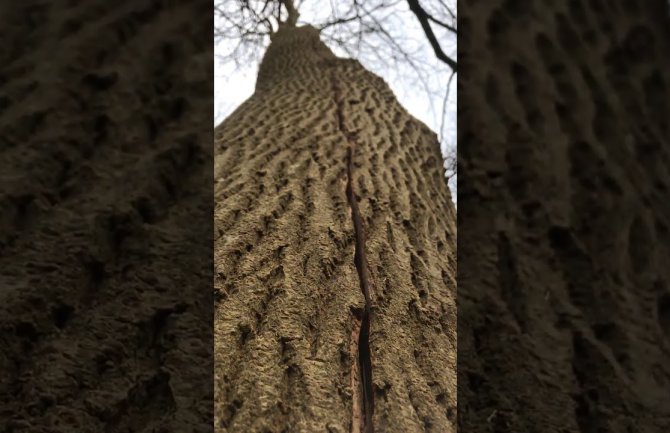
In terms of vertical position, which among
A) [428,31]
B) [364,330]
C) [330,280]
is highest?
[428,31]

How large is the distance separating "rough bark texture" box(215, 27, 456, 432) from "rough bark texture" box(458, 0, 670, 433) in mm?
521

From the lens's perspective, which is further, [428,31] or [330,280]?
[428,31]

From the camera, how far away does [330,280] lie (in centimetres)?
157

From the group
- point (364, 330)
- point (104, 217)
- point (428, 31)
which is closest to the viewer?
point (104, 217)

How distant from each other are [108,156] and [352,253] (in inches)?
37.1

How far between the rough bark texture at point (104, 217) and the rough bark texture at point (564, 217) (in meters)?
0.36

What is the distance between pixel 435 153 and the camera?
9.45 feet

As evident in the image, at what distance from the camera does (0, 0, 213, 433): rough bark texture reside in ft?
2.35

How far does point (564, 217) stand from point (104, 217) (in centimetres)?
59

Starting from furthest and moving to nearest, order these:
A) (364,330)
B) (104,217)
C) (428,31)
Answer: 1. (428,31)
2. (364,330)
3. (104,217)

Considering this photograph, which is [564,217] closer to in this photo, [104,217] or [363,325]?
[104,217]

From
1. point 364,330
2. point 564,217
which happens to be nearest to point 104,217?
point 564,217

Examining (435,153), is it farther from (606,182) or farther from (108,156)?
(108,156)

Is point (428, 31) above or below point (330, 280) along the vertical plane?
above
